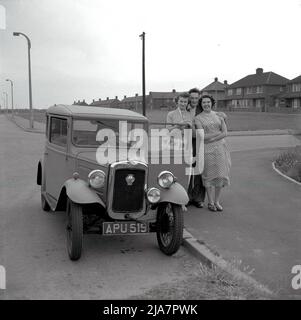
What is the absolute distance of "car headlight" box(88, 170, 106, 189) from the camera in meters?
5.10

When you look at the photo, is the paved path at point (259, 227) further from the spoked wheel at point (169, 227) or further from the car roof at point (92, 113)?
the car roof at point (92, 113)

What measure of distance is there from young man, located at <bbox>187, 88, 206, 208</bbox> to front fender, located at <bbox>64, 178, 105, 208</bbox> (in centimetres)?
266

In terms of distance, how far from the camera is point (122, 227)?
509 cm

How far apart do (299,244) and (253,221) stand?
3.98 feet

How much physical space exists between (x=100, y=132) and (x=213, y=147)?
7.17 ft

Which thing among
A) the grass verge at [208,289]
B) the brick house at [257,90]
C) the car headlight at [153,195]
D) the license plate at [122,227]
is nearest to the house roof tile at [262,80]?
the brick house at [257,90]

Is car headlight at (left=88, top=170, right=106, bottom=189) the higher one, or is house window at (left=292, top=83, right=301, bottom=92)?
house window at (left=292, top=83, right=301, bottom=92)

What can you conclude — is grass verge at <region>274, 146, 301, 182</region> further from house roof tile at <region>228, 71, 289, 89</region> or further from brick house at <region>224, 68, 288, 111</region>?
house roof tile at <region>228, 71, 289, 89</region>

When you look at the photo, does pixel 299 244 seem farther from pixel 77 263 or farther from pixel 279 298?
pixel 77 263

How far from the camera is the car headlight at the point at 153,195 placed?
17.1 feet

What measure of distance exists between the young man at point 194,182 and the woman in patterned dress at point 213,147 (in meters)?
0.14

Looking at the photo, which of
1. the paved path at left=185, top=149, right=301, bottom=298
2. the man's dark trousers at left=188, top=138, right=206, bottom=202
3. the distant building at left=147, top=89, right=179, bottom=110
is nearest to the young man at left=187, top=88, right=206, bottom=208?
the man's dark trousers at left=188, top=138, right=206, bottom=202

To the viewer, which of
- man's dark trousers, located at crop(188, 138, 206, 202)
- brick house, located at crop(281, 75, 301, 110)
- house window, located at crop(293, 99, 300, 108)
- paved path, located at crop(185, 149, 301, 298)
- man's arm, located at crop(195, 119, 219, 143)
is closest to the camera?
paved path, located at crop(185, 149, 301, 298)

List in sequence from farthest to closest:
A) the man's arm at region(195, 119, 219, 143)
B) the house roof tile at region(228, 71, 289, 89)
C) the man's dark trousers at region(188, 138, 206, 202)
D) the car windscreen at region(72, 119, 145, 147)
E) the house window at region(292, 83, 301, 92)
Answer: the house roof tile at region(228, 71, 289, 89)
the house window at region(292, 83, 301, 92)
the man's dark trousers at region(188, 138, 206, 202)
the man's arm at region(195, 119, 219, 143)
the car windscreen at region(72, 119, 145, 147)
